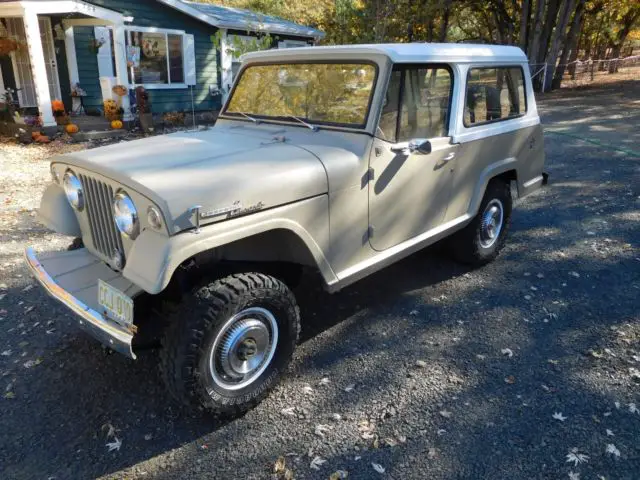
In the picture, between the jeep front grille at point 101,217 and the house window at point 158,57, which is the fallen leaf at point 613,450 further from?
the house window at point 158,57

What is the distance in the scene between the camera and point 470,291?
4254 mm

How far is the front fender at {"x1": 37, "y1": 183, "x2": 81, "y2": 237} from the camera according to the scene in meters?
3.19

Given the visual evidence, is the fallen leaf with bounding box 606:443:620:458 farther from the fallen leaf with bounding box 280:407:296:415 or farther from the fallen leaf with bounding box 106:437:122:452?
the fallen leaf with bounding box 106:437:122:452

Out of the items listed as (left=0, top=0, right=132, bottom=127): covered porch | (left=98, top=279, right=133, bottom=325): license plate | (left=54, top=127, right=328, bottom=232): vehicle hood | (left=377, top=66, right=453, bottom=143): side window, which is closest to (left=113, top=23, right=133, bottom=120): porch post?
(left=0, top=0, right=132, bottom=127): covered porch

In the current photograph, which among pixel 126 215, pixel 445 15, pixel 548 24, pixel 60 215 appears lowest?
pixel 60 215

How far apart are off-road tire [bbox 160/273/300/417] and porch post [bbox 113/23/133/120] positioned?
35.5 ft

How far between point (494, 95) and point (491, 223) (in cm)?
119

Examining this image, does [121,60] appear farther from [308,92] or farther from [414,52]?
[414,52]

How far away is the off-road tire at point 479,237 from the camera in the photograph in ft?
14.6

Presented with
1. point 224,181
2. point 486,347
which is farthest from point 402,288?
point 224,181

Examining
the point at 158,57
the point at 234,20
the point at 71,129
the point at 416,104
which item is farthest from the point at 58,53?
the point at 416,104

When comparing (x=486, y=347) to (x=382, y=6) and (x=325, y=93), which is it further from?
(x=382, y=6)

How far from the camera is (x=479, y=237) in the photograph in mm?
4547

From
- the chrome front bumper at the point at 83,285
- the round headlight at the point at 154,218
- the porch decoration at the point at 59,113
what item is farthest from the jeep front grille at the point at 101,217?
the porch decoration at the point at 59,113
